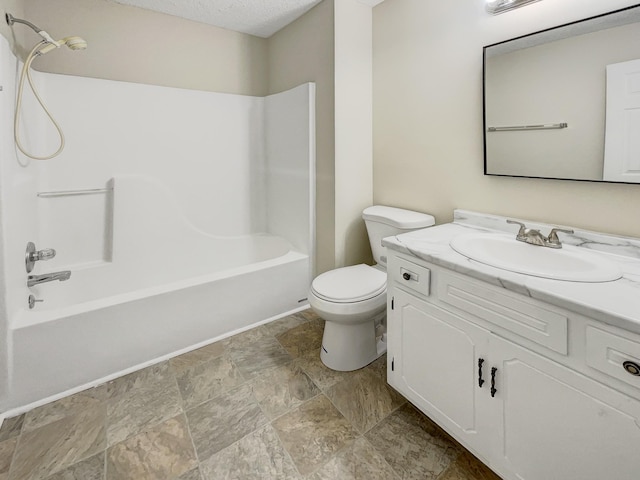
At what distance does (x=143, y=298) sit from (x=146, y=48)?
180cm

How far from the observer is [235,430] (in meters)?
1.49

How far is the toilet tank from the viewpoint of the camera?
1.93 metres

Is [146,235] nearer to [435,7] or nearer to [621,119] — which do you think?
[435,7]

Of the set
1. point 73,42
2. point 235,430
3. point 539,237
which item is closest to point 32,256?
point 73,42

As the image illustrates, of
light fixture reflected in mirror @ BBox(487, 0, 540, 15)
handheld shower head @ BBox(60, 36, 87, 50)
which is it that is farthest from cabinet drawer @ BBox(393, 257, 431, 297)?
handheld shower head @ BBox(60, 36, 87, 50)

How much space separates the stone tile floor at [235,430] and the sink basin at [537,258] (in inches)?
32.5

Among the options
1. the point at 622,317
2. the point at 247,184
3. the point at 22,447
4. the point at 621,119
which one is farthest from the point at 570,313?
the point at 247,184

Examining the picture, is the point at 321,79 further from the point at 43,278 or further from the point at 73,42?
the point at 43,278

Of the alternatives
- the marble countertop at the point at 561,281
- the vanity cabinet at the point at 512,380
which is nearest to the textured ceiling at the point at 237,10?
the marble countertop at the point at 561,281

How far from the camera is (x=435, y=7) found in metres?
1.85

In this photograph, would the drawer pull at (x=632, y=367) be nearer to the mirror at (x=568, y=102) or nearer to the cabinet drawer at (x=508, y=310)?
the cabinet drawer at (x=508, y=310)

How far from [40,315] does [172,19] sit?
218cm

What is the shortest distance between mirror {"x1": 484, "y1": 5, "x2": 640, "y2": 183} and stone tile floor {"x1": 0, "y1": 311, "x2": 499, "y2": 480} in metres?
1.29

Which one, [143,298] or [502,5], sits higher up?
[502,5]
